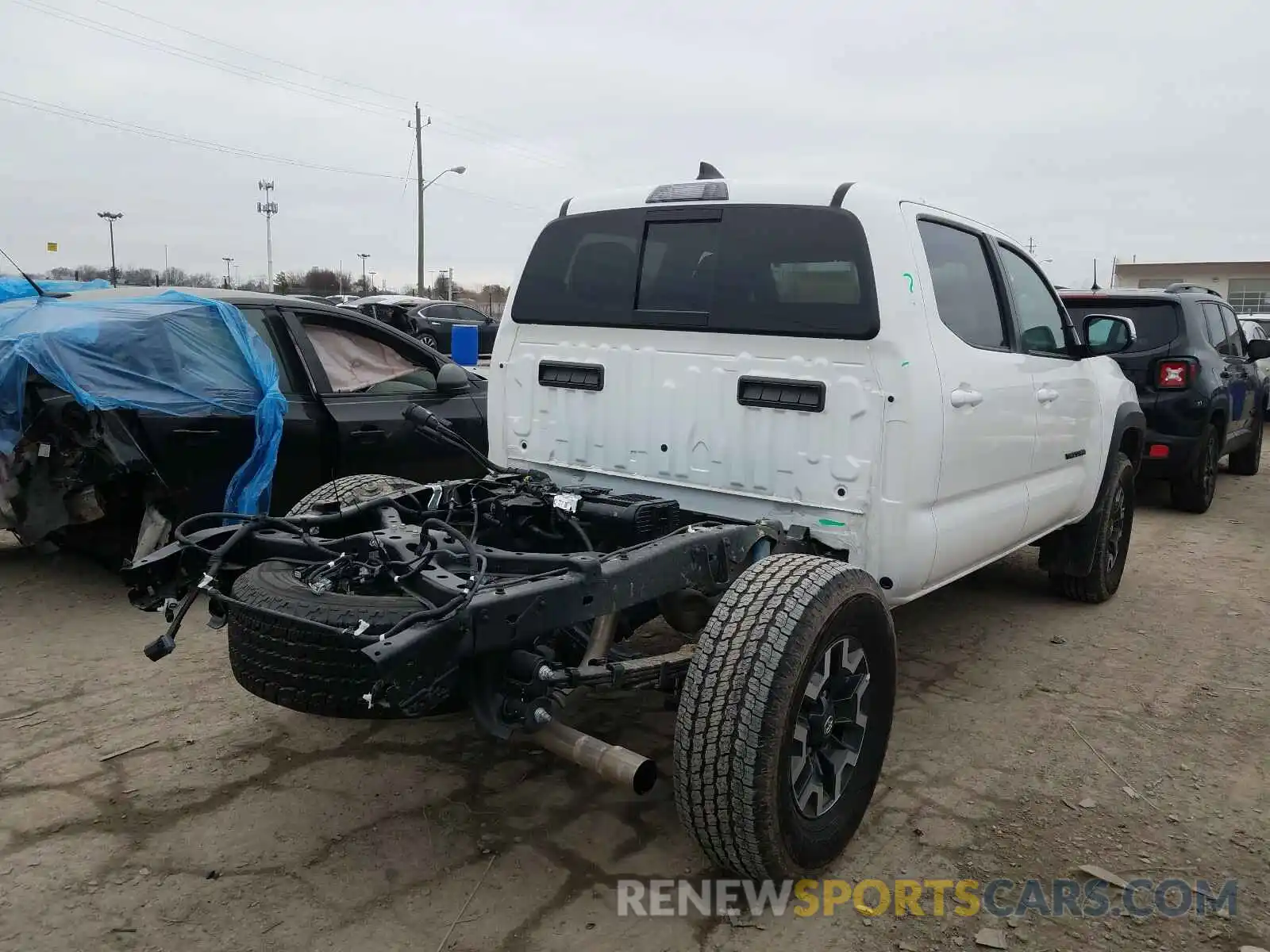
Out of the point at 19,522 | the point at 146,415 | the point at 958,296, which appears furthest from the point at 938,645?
the point at 19,522

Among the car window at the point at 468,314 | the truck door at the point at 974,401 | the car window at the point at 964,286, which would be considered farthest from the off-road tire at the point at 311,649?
the car window at the point at 468,314

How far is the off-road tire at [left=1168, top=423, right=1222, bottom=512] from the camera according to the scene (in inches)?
324

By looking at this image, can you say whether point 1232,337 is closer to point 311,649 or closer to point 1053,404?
point 1053,404

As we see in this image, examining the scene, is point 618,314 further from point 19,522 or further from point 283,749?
point 19,522

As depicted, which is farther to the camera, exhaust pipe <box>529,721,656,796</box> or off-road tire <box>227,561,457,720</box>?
exhaust pipe <box>529,721,656,796</box>

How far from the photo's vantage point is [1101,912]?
276 centimetres

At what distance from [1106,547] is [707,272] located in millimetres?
3234

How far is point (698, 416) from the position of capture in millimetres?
3662

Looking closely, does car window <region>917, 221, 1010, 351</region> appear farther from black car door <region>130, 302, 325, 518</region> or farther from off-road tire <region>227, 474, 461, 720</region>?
black car door <region>130, 302, 325, 518</region>

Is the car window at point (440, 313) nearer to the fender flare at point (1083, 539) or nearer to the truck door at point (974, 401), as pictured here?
the fender flare at point (1083, 539)

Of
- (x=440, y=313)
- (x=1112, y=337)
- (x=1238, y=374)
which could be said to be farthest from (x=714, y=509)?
(x=440, y=313)

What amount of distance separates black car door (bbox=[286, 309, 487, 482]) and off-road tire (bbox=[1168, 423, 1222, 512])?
5.96 meters

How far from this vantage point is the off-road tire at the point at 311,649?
7.88 feet

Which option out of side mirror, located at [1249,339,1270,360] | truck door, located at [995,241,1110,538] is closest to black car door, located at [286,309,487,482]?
truck door, located at [995,241,1110,538]
